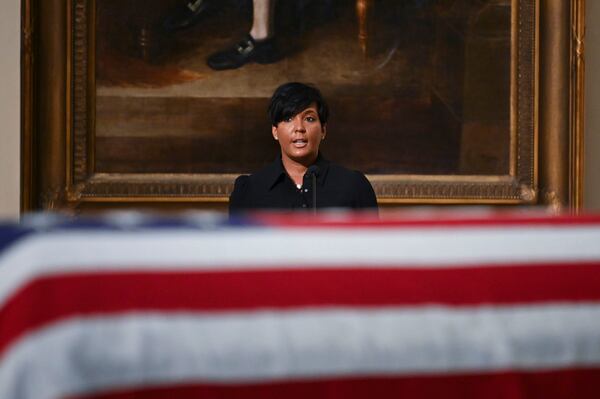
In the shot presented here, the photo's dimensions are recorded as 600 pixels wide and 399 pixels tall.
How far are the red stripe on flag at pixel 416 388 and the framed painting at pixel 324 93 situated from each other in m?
3.12

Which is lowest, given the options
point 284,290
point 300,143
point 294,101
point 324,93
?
point 284,290

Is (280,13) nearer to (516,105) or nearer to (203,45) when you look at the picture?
(203,45)

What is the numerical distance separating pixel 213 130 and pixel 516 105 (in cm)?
153

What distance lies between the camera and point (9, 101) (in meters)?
3.97

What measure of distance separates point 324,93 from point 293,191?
116cm

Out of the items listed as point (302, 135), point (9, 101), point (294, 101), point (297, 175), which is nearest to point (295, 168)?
point (297, 175)

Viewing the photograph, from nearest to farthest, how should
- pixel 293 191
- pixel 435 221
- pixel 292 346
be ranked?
pixel 292 346
pixel 435 221
pixel 293 191

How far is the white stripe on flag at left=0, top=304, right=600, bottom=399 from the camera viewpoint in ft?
2.86

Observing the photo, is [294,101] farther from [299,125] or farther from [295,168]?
[295,168]

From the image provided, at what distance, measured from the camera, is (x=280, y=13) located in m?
4.12

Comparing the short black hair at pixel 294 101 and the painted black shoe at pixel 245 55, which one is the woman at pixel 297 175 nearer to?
the short black hair at pixel 294 101

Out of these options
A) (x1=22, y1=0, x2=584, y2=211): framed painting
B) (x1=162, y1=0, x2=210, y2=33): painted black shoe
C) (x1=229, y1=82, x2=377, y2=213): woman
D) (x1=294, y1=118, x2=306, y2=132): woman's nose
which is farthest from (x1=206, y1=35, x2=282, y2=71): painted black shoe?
(x1=294, y1=118, x2=306, y2=132): woman's nose

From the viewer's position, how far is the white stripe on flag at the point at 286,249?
909 millimetres

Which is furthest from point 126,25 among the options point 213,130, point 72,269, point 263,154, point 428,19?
point 72,269
